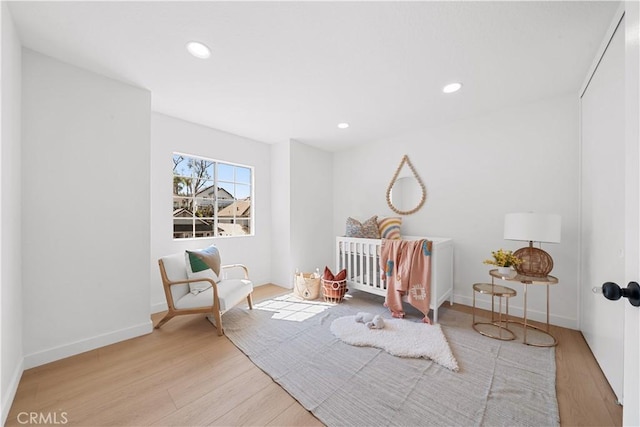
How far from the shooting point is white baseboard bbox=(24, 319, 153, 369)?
1.87m

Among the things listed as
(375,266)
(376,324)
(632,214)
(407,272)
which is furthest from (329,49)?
(376,324)

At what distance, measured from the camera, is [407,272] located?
8.87 feet

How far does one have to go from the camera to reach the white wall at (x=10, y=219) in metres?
1.44

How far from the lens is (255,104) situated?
8.93 ft

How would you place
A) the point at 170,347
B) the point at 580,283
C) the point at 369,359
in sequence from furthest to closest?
the point at 580,283, the point at 170,347, the point at 369,359

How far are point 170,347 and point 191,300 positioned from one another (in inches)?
16.4

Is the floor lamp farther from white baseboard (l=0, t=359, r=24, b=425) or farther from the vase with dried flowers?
white baseboard (l=0, t=359, r=24, b=425)

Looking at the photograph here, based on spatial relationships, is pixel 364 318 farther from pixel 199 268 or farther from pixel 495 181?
pixel 495 181

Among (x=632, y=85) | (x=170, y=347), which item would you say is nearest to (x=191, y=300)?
(x=170, y=347)

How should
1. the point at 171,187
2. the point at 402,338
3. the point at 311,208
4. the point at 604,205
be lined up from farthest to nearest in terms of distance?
the point at 311,208 < the point at 171,187 < the point at 402,338 < the point at 604,205

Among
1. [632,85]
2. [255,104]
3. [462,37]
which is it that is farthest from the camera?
[255,104]

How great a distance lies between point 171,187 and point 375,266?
8.92 ft

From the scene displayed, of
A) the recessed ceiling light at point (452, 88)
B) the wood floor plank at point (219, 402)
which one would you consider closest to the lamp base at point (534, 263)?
the recessed ceiling light at point (452, 88)

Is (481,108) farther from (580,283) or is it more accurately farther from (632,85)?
(632,85)
